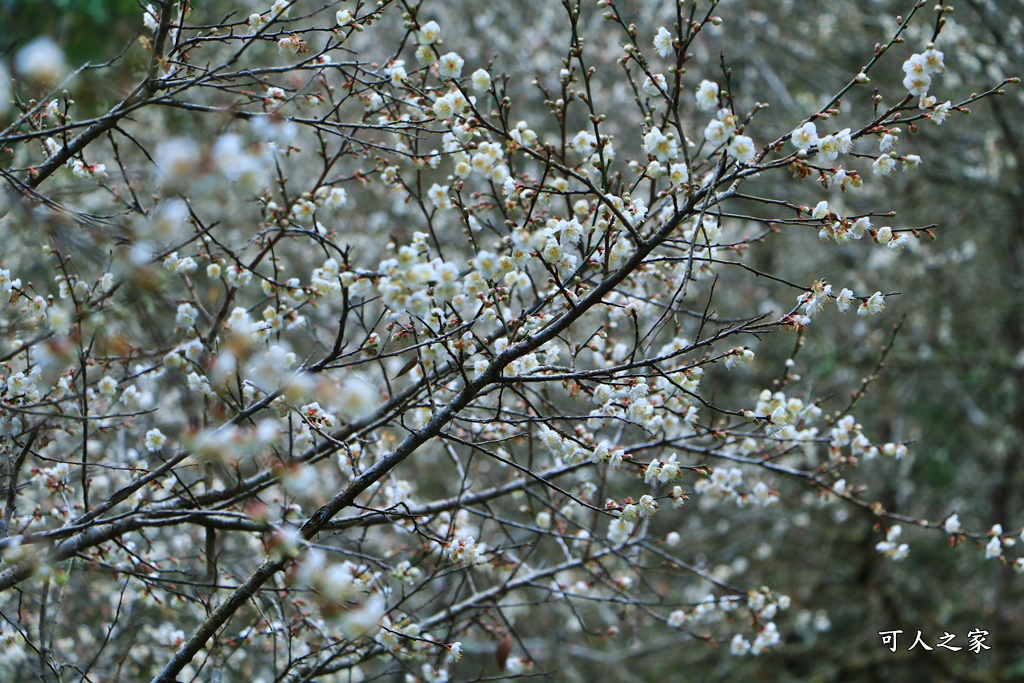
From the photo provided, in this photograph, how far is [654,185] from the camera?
303cm

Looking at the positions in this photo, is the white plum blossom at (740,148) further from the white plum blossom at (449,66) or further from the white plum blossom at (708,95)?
the white plum blossom at (449,66)

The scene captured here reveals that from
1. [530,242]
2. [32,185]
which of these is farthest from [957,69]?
[32,185]

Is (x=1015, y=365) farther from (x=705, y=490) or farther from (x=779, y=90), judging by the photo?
(x=705, y=490)

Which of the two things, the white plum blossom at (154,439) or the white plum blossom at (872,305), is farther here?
the white plum blossom at (154,439)

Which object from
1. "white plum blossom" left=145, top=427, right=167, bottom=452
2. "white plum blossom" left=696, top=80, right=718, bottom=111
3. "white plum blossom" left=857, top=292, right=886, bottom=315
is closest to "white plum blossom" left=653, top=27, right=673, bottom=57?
"white plum blossom" left=696, top=80, right=718, bottom=111

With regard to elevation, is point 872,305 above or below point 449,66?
below

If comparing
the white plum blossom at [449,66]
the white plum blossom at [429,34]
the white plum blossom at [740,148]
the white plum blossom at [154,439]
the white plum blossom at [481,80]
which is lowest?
the white plum blossom at [154,439]

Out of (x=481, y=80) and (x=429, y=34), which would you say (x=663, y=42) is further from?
(x=429, y=34)

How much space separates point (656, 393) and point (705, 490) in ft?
1.71

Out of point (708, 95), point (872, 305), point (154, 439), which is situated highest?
point (708, 95)

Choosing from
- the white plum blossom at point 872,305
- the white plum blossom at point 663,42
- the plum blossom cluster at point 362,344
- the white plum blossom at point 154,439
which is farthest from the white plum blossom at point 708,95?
the white plum blossom at point 154,439

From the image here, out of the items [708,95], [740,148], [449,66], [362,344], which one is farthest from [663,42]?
[362,344]

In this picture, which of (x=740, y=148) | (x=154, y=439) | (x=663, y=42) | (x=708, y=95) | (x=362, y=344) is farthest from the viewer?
(x=154, y=439)

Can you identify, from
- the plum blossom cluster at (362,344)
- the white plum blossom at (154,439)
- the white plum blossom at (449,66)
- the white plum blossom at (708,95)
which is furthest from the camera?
the white plum blossom at (154,439)
